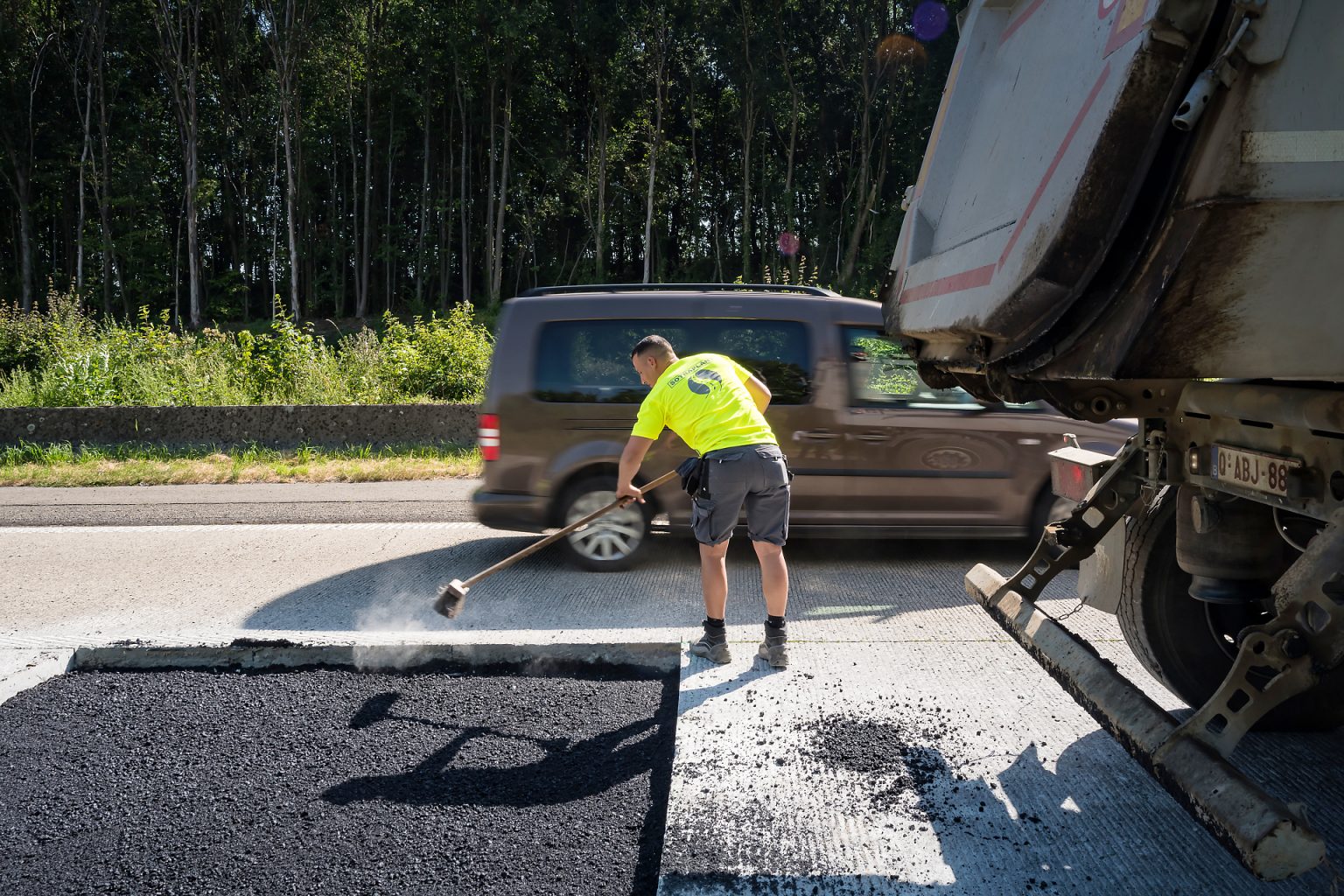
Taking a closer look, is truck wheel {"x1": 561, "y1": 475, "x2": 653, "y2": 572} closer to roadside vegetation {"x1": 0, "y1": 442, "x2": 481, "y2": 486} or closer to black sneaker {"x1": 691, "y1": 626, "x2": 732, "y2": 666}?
black sneaker {"x1": 691, "y1": 626, "x2": 732, "y2": 666}

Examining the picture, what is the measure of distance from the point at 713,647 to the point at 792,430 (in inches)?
93.1

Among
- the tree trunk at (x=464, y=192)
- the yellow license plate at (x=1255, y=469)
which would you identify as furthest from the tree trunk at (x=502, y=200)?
the yellow license plate at (x=1255, y=469)

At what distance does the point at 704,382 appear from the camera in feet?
15.4

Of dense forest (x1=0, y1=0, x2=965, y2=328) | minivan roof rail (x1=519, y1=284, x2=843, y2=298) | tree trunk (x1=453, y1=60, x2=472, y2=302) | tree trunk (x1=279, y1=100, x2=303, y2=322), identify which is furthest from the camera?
tree trunk (x1=453, y1=60, x2=472, y2=302)

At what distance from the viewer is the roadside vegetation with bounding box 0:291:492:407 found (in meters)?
13.7

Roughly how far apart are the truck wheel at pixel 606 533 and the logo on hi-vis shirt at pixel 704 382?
6.50ft

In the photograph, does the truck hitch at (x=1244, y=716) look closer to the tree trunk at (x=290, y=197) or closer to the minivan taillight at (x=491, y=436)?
the minivan taillight at (x=491, y=436)

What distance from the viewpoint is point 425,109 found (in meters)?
36.8

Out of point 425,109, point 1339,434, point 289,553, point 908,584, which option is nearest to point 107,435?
point 289,553

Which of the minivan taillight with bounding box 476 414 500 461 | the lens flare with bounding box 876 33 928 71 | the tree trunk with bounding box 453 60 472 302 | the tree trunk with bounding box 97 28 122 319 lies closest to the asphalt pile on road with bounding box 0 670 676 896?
the minivan taillight with bounding box 476 414 500 461

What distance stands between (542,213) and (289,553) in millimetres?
33132

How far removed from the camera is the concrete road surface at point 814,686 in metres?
2.89

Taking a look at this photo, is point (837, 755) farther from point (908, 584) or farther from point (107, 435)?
point (107, 435)

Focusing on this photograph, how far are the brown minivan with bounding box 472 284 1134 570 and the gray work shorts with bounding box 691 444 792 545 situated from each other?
1.92 m
